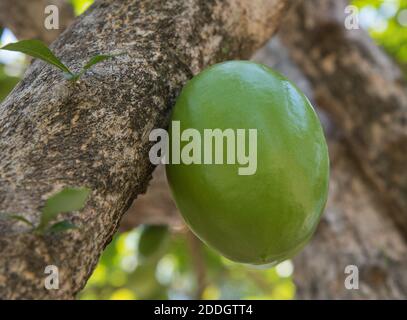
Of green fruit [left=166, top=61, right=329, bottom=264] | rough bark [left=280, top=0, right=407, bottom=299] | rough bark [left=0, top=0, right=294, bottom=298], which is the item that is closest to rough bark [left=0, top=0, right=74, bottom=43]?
rough bark [left=280, top=0, right=407, bottom=299]

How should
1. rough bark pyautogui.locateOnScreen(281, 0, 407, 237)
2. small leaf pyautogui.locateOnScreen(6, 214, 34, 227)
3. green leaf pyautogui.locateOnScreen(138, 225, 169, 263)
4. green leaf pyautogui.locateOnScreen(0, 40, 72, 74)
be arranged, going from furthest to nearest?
green leaf pyautogui.locateOnScreen(138, 225, 169, 263) → rough bark pyautogui.locateOnScreen(281, 0, 407, 237) → green leaf pyautogui.locateOnScreen(0, 40, 72, 74) → small leaf pyautogui.locateOnScreen(6, 214, 34, 227)

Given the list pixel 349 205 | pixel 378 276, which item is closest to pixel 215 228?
pixel 378 276

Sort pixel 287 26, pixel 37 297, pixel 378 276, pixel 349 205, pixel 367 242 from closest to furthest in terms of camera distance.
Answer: pixel 37 297, pixel 378 276, pixel 367 242, pixel 349 205, pixel 287 26

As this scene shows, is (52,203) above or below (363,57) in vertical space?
above

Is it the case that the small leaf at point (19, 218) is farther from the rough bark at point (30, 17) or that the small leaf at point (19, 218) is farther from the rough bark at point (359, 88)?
the rough bark at point (359, 88)

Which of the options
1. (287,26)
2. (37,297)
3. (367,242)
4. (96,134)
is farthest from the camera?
(287,26)

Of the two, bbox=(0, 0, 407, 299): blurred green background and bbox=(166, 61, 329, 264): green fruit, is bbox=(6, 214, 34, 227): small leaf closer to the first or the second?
bbox=(166, 61, 329, 264): green fruit

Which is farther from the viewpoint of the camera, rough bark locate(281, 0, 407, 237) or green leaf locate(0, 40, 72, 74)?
rough bark locate(281, 0, 407, 237)
